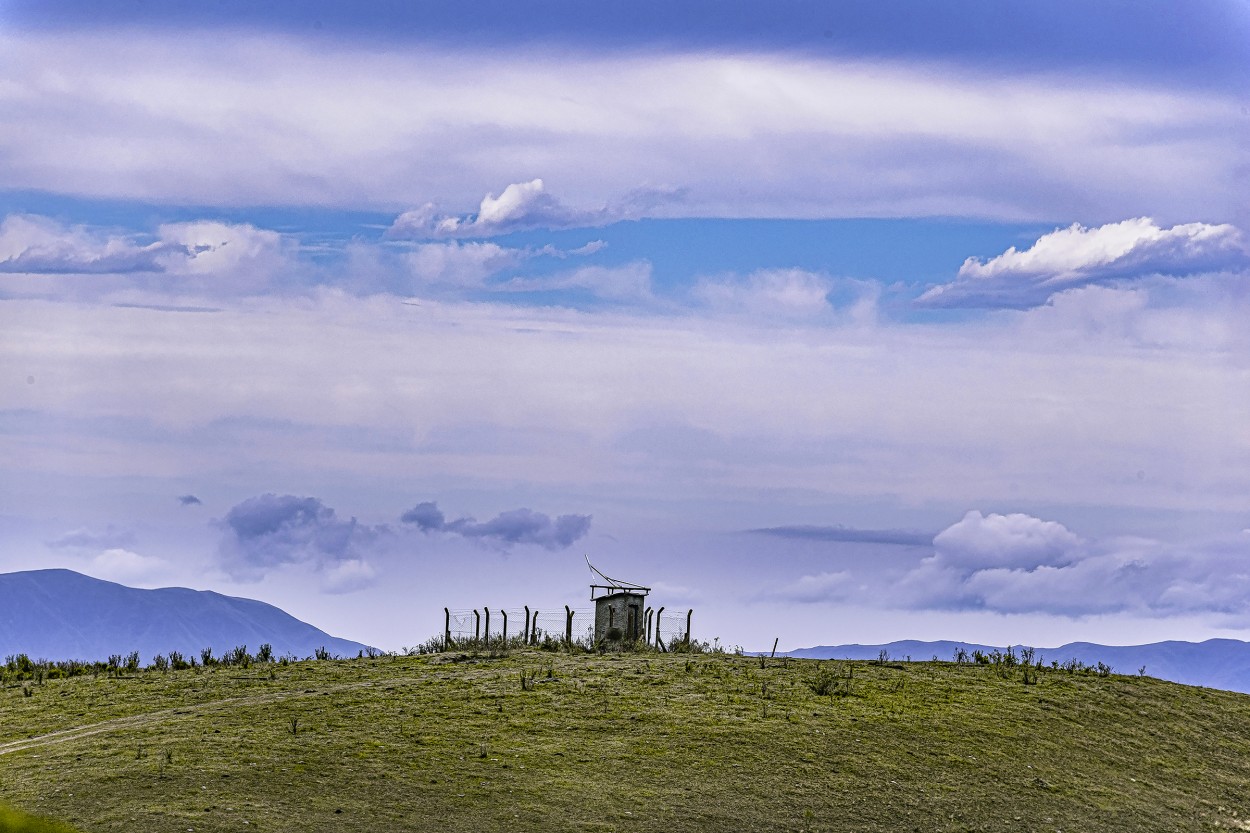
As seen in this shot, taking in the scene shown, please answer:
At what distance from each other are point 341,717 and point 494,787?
5.59m

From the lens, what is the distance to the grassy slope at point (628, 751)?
78.5ft

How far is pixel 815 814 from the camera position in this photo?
79.1 feet

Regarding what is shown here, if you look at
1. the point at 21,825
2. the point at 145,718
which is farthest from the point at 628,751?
the point at 21,825

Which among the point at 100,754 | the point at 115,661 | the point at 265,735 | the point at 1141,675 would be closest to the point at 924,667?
the point at 1141,675

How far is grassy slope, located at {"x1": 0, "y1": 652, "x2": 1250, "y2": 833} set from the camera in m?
23.9

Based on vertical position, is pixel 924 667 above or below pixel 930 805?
above

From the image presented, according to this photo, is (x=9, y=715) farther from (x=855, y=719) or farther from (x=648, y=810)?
(x=855, y=719)

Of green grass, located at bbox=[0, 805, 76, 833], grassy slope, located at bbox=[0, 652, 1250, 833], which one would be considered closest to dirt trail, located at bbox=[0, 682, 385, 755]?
grassy slope, located at bbox=[0, 652, 1250, 833]

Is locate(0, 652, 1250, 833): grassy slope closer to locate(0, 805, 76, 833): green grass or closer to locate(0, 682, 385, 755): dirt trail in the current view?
locate(0, 682, 385, 755): dirt trail

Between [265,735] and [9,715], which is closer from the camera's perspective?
[265,735]

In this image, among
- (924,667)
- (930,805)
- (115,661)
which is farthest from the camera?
(115,661)

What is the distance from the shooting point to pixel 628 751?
26.9m

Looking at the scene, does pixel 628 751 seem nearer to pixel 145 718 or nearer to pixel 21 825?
pixel 145 718

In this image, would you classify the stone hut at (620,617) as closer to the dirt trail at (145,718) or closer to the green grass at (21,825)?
the dirt trail at (145,718)
